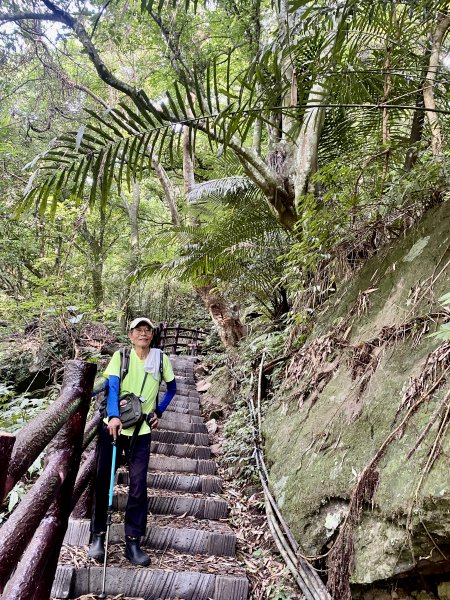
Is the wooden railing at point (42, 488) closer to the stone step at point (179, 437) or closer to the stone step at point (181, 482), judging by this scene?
the stone step at point (181, 482)

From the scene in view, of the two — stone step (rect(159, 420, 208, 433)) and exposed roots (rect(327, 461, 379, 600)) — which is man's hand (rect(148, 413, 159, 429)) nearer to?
exposed roots (rect(327, 461, 379, 600))

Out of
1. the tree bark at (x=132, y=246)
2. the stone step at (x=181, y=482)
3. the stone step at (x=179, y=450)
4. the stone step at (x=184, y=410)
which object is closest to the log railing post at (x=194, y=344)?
the tree bark at (x=132, y=246)

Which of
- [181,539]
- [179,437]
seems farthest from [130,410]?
[179,437]

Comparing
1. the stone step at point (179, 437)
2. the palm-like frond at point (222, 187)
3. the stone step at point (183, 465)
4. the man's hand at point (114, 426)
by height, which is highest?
the palm-like frond at point (222, 187)

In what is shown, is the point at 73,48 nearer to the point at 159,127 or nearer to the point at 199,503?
the point at 159,127

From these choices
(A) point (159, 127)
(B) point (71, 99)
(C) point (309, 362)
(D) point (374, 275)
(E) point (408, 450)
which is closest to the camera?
(E) point (408, 450)

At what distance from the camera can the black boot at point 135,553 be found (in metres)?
2.78

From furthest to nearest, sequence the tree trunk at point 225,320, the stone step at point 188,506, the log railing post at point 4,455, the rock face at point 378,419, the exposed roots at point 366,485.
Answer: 1. the tree trunk at point 225,320
2. the stone step at point 188,506
3. the exposed roots at point 366,485
4. the rock face at point 378,419
5. the log railing post at point 4,455

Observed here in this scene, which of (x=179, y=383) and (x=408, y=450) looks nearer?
(x=408, y=450)

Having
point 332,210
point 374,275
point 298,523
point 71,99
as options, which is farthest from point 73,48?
point 298,523

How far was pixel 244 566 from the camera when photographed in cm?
292

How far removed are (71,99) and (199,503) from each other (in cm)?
802

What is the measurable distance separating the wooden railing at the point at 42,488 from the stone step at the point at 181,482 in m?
2.24

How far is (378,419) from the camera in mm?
2387
